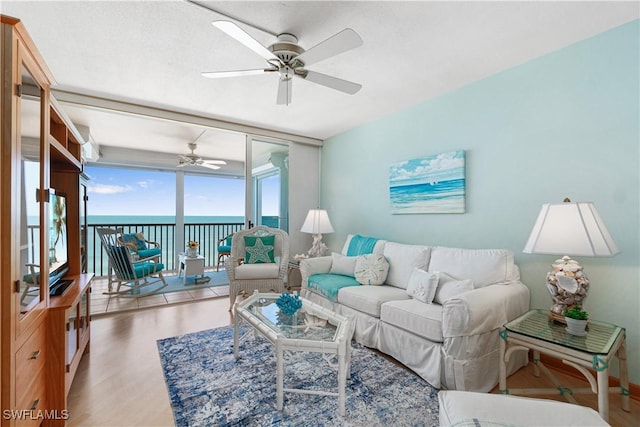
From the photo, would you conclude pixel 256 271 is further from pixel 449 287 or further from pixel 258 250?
pixel 449 287

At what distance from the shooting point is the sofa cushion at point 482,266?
2295mm

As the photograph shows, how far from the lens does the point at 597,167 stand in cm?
207

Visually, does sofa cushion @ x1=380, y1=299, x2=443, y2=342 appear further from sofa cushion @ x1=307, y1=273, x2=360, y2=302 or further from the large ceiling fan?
the large ceiling fan

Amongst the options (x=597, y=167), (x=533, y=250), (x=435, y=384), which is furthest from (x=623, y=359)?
(x=597, y=167)

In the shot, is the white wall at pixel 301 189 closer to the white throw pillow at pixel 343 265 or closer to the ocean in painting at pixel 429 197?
the white throw pillow at pixel 343 265

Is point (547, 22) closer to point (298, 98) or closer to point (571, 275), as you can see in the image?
point (571, 275)

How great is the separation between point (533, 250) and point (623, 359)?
2.65 feet

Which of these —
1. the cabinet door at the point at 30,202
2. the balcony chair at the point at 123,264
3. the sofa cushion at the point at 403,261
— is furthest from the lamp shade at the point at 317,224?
the cabinet door at the point at 30,202

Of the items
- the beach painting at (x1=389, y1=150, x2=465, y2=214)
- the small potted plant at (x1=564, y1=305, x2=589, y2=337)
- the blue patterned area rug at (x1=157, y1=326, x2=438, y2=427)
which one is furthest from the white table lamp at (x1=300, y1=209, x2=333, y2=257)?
the small potted plant at (x1=564, y1=305, x2=589, y2=337)

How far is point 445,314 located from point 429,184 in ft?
5.29

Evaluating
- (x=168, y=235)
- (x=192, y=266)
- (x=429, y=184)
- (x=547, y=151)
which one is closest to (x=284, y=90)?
(x=429, y=184)

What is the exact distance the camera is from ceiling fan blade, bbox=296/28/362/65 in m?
1.66

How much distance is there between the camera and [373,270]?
297cm

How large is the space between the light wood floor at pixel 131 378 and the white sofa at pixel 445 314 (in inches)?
18.3
